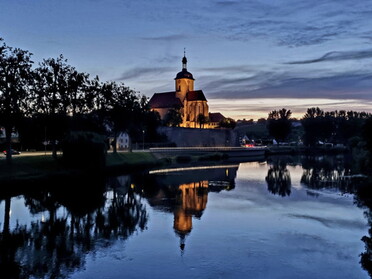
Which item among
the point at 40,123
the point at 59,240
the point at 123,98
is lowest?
the point at 59,240

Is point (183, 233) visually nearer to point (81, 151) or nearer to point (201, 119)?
point (81, 151)

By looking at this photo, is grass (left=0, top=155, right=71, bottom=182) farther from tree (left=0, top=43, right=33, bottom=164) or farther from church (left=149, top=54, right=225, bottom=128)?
church (left=149, top=54, right=225, bottom=128)

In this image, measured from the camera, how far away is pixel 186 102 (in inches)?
5989

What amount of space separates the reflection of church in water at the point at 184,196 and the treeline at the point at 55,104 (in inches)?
698

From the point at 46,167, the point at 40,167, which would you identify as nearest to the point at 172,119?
the point at 46,167

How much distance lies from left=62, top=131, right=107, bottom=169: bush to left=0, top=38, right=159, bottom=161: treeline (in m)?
4.87

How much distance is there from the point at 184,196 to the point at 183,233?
14938mm

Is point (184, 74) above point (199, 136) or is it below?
above

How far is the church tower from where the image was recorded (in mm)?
152625

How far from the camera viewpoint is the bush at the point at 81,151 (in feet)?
171

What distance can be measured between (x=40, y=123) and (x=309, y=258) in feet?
147

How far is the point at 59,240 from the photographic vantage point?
22875 millimetres

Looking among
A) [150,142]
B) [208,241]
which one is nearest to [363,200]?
[208,241]

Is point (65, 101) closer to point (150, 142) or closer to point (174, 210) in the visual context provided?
point (174, 210)
